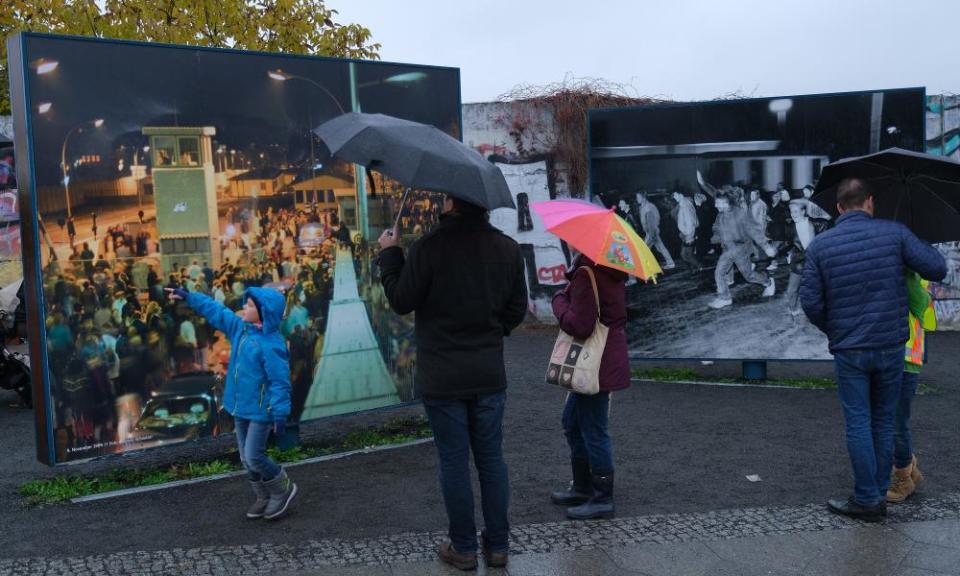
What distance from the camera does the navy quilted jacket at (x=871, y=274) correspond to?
5.25 meters

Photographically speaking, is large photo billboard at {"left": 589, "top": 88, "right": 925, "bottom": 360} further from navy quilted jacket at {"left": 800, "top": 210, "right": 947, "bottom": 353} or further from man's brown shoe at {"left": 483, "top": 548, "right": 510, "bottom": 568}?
man's brown shoe at {"left": 483, "top": 548, "right": 510, "bottom": 568}

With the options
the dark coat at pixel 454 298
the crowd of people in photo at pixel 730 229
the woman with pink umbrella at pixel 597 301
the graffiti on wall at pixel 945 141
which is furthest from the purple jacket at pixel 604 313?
the graffiti on wall at pixel 945 141

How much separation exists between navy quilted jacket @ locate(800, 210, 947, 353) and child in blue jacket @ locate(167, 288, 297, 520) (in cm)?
317

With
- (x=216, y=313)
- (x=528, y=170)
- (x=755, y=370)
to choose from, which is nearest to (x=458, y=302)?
(x=216, y=313)

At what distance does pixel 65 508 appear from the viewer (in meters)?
5.79

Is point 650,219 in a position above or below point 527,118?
below

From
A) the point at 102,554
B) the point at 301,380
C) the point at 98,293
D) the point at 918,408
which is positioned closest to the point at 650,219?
the point at 918,408

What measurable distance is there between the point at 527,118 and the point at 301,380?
8221 millimetres

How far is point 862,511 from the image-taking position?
541cm

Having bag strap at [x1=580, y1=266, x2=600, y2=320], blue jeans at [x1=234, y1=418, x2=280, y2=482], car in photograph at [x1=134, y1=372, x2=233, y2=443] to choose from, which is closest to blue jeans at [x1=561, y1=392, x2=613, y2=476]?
bag strap at [x1=580, y1=266, x2=600, y2=320]

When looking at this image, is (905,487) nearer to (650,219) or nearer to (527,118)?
(650,219)

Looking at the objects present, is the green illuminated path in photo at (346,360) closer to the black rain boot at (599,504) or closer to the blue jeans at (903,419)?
the black rain boot at (599,504)

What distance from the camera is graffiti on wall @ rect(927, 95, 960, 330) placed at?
43.4ft

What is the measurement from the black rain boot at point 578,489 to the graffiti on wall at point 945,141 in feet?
31.1
